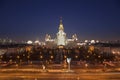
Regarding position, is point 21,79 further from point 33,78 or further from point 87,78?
point 87,78

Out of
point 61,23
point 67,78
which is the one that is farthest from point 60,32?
point 67,78

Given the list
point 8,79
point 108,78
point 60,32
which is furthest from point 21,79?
point 60,32

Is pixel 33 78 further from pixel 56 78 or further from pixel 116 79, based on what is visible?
pixel 116 79

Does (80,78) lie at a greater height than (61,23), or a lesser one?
lesser

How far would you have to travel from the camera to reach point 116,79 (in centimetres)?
2852

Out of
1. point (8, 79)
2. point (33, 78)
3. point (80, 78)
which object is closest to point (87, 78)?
point (80, 78)

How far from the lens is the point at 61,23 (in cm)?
17888

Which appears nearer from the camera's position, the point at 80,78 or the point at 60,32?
the point at 80,78

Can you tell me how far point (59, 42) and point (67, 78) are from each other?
15189cm

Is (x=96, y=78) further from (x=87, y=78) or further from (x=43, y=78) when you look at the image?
(x=43, y=78)

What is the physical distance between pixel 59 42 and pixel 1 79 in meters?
153

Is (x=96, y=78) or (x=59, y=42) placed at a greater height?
(x=59, y=42)

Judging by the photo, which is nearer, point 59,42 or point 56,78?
point 56,78

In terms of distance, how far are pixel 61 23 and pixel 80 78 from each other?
150052mm
